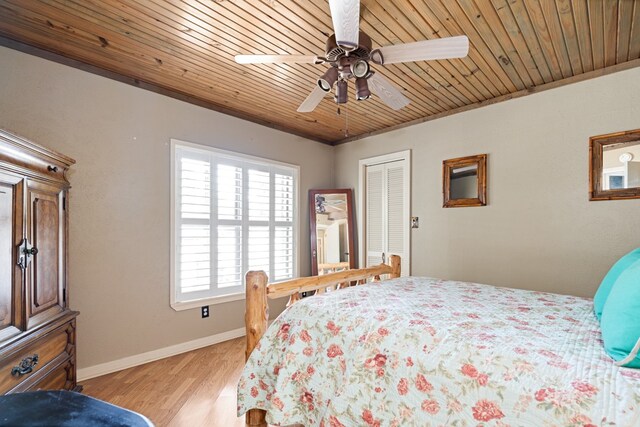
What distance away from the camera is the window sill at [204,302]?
2.96m

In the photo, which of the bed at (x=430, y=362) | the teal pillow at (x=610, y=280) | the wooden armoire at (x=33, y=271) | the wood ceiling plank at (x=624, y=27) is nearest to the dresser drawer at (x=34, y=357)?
the wooden armoire at (x=33, y=271)

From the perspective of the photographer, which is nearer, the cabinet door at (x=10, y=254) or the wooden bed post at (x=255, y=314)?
the cabinet door at (x=10, y=254)

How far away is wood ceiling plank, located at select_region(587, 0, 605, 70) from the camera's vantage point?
1772 mm

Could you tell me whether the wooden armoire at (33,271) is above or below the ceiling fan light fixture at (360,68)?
below

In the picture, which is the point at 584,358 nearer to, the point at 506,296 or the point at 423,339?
the point at 423,339

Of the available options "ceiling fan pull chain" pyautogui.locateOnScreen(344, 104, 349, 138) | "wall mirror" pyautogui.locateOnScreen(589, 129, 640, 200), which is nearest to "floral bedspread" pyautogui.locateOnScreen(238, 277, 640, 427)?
"wall mirror" pyautogui.locateOnScreen(589, 129, 640, 200)

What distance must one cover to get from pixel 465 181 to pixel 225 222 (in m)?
2.58

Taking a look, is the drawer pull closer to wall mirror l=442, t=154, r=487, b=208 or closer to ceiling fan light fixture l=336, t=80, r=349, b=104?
ceiling fan light fixture l=336, t=80, r=349, b=104

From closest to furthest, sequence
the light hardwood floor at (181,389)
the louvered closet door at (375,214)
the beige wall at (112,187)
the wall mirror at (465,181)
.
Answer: the light hardwood floor at (181,389) < the beige wall at (112,187) < the wall mirror at (465,181) < the louvered closet door at (375,214)

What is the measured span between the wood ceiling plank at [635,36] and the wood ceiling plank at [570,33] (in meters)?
0.27

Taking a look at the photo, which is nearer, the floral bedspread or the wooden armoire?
the floral bedspread

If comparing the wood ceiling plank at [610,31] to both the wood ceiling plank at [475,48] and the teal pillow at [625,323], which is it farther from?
the teal pillow at [625,323]

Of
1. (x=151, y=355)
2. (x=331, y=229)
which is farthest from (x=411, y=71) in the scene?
(x=151, y=355)

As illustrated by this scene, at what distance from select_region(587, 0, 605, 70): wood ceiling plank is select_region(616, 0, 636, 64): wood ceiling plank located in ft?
0.27
